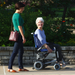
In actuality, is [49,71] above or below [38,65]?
below

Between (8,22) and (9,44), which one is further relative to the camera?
(8,22)

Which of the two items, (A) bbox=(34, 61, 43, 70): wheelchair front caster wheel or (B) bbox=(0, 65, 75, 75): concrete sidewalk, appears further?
(A) bbox=(34, 61, 43, 70): wheelchair front caster wheel

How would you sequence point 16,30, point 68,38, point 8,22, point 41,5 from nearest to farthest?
point 16,30 → point 8,22 → point 68,38 → point 41,5

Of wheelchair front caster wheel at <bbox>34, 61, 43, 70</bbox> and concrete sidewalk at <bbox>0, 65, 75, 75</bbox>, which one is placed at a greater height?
wheelchair front caster wheel at <bbox>34, 61, 43, 70</bbox>

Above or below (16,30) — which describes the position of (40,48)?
below

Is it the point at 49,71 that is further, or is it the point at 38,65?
the point at 38,65

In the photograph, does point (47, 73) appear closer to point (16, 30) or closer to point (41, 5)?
point (16, 30)

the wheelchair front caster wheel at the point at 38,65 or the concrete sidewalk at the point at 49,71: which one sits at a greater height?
the wheelchair front caster wheel at the point at 38,65

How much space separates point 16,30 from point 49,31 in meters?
2.47

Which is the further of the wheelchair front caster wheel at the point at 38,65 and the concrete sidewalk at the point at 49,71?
the wheelchair front caster wheel at the point at 38,65

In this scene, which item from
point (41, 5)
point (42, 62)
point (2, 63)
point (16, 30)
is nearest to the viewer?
point (16, 30)

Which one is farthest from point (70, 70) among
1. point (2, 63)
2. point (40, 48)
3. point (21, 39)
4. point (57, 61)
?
point (2, 63)

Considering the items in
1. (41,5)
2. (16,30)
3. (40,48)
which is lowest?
(40,48)

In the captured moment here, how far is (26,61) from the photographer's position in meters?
7.44
